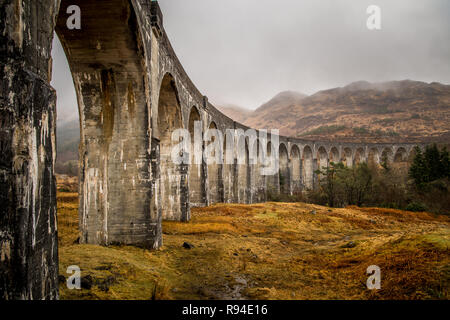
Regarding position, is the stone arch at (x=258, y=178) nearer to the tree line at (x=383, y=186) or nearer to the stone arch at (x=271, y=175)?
the stone arch at (x=271, y=175)

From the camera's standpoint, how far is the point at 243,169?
72.5 feet

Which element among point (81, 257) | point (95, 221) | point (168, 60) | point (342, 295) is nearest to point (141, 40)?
point (168, 60)

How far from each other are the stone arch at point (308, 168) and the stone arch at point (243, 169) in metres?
14.0

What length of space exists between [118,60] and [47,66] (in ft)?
11.5

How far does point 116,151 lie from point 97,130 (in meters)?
0.63

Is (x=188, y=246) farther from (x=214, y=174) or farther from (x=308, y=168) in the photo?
(x=308, y=168)

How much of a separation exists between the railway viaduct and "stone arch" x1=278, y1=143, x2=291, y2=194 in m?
13.8

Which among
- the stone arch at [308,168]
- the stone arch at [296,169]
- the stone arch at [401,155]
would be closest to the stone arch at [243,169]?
the stone arch at [296,169]

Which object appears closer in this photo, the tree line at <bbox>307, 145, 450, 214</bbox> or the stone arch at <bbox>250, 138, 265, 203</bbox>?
the tree line at <bbox>307, 145, 450, 214</bbox>

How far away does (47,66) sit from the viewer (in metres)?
2.85

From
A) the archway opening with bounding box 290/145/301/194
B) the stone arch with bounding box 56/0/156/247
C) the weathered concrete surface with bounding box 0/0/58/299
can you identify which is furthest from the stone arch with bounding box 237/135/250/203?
the weathered concrete surface with bounding box 0/0/58/299

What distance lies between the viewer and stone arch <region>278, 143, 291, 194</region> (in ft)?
95.1

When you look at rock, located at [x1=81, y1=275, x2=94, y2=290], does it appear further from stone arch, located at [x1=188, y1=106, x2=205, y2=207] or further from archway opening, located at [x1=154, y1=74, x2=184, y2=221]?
stone arch, located at [x1=188, y1=106, x2=205, y2=207]
